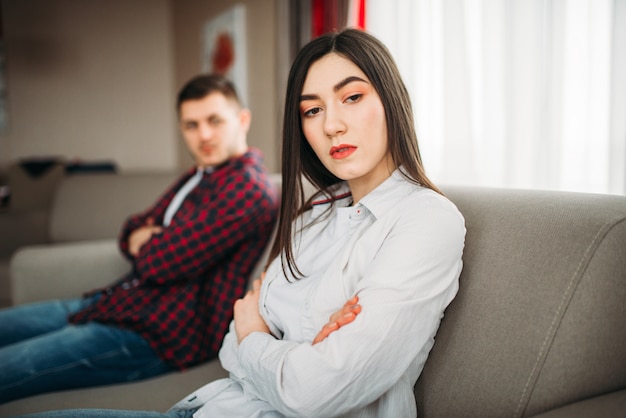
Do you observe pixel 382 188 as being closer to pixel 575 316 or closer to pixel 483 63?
pixel 575 316

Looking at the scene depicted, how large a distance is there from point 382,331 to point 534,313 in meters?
0.26

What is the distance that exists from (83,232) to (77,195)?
21cm

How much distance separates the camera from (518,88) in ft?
5.33

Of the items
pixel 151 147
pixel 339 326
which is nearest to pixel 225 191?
pixel 339 326

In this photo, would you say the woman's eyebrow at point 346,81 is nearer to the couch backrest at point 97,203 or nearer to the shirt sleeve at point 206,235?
the shirt sleeve at point 206,235

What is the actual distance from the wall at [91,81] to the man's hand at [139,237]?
356cm

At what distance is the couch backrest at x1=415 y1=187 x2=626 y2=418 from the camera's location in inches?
30.8

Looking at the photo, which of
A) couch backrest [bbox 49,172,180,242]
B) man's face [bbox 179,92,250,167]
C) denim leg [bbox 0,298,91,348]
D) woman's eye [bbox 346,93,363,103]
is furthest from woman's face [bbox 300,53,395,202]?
couch backrest [bbox 49,172,180,242]

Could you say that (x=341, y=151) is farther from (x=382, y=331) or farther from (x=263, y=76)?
(x=263, y=76)

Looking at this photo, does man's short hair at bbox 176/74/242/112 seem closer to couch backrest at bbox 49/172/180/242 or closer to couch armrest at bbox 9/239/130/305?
couch armrest at bbox 9/239/130/305

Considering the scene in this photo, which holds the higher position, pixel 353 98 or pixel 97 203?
pixel 353 98

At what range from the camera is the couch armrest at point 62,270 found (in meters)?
1.92

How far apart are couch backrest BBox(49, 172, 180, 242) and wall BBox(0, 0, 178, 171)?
259 cm

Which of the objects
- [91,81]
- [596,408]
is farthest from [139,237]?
[91,81]
